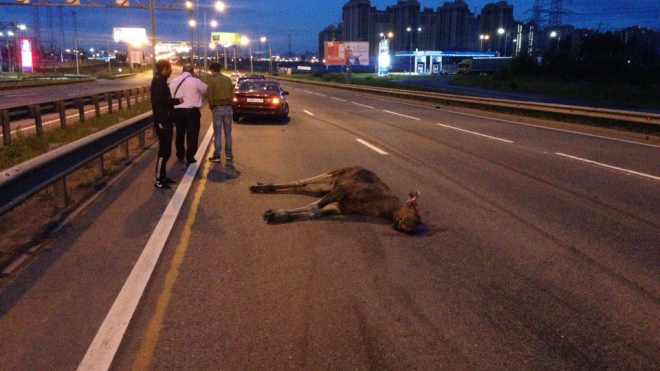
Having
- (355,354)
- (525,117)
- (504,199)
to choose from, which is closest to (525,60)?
(525,117)

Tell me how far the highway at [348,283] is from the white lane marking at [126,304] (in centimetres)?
1

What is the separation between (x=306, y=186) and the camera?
30.0 ft

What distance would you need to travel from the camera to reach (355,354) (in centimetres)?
420

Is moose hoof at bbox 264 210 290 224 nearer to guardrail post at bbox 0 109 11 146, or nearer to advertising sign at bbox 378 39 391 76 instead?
guardrail post at bbox 0 109 11 146

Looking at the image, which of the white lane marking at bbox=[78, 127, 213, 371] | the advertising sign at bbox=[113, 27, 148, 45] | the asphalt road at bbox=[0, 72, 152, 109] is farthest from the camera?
the advertising sign at bbox=[113, 27, 148, 45]

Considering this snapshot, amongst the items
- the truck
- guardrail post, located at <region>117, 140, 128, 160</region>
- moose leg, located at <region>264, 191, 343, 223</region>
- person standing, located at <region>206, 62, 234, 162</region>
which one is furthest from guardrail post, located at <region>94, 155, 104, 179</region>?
the truck

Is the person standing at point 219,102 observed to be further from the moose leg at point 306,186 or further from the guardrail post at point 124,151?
the moose leg at point 306,186

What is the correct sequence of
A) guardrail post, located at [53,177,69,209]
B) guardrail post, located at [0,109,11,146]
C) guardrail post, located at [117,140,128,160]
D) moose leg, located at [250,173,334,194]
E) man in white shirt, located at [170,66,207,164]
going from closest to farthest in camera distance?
guardrail post, located at [53,177,69,209], moose leg, located at [250,173,334,194], man in white shirt, located at [170,66,207,164], guardrail post, located at [117,140,128,160], guardrail post, located at [0,109,11,146]

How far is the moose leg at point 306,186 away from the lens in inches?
344

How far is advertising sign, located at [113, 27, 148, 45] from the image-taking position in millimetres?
100125

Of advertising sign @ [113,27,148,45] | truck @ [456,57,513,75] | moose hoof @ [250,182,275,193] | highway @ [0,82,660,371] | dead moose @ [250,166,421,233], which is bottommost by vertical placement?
highway @ [0,82,660,371]

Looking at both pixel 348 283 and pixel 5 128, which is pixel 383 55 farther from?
pixel 348 283

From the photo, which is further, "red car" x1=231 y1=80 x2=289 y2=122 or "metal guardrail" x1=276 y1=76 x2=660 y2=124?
"red car" x1=231 y1=80 x2=289 y2=122

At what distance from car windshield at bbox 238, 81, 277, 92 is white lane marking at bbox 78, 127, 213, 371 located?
14420mm
